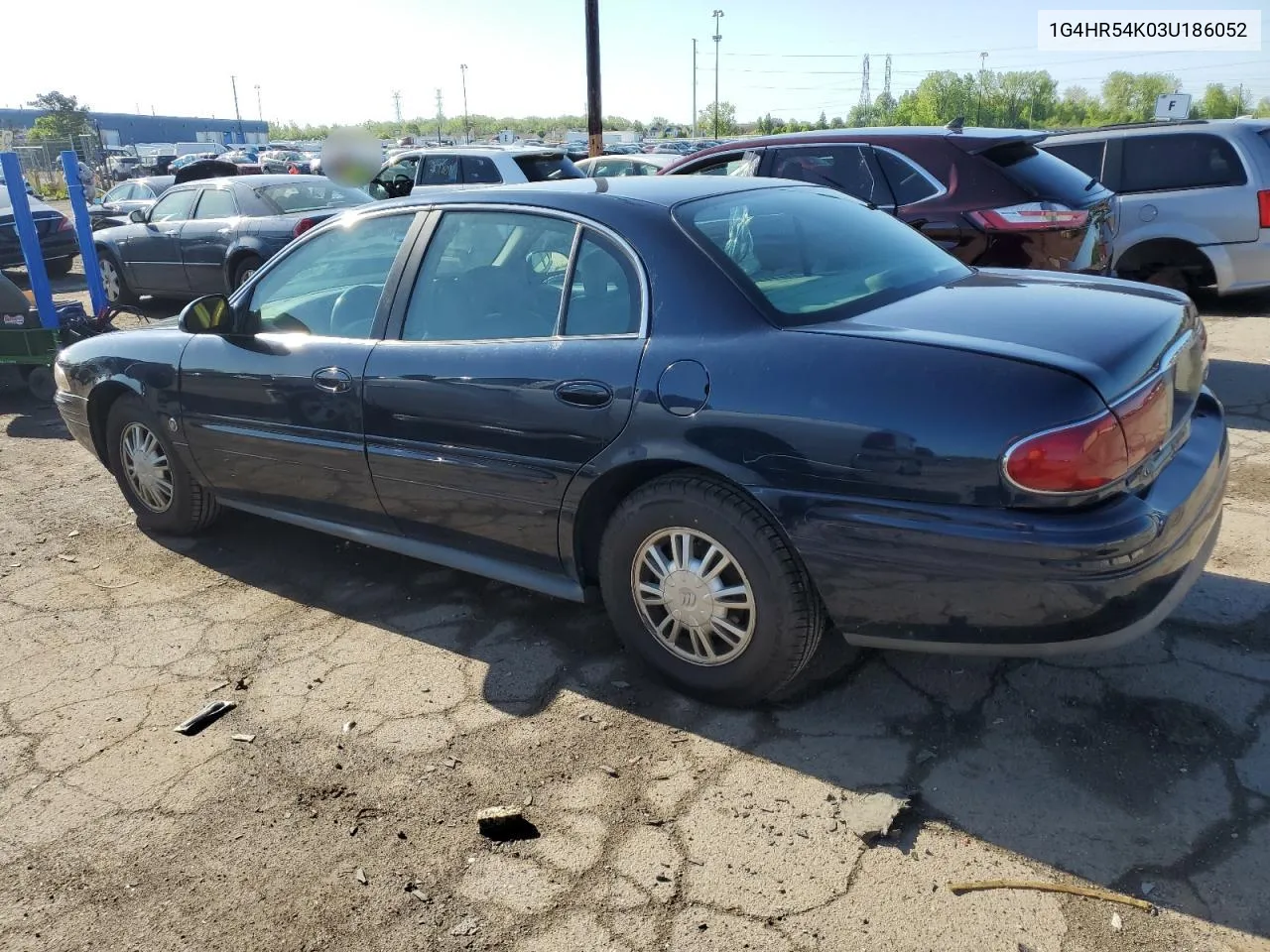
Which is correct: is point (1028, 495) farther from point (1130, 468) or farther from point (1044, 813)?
point (1044, 813)

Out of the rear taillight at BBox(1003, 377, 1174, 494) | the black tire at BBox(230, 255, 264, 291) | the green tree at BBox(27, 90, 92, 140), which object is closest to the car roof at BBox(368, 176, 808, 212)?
the rear taillight at BBox(1003, 377, 1174, 494)

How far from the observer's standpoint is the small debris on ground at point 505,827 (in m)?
2.59

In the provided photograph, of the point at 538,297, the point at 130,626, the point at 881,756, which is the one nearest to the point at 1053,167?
the point at 538,297

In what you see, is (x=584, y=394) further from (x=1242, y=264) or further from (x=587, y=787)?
(x=1242, y=264)

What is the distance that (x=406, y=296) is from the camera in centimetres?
361

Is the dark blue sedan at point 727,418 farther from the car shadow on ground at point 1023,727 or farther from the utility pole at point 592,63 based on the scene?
the utility pole at point 592,63

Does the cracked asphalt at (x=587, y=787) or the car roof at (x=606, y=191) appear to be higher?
the car roof at (x=606, y=191)

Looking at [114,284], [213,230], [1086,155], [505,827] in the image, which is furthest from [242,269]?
[505,827]

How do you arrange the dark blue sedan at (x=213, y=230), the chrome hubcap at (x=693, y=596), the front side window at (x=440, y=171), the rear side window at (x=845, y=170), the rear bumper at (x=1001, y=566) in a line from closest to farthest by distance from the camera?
the rear bumper at (x=1001, y=566) < the chrome hubcap at (x=693, y=596) < the rear side window at (x=845, y=170) < the dark blue sedan at (x=213, y=230) < the front side window at (x=440, y=171)

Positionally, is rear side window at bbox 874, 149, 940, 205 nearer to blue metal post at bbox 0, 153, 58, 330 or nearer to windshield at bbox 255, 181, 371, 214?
windshield at bbox 255, 181, 371, 214

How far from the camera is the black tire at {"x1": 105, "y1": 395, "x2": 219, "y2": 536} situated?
4.52 metres

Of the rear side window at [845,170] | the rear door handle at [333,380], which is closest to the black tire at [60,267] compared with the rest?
the rear side window at [845,170]

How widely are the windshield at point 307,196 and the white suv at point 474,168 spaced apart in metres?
0.60

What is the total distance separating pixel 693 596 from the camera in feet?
9.80
